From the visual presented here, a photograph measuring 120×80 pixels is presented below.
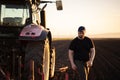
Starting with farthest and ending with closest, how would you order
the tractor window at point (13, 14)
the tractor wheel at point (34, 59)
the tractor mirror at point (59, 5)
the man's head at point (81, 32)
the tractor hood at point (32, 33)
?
the tractor mirror at point (59, 5) → the tractor window at point (13, 14) → the man's head at point (81, 32) → the tractor hood at point (32, 33) → the tractor wheel at point (34, 59)

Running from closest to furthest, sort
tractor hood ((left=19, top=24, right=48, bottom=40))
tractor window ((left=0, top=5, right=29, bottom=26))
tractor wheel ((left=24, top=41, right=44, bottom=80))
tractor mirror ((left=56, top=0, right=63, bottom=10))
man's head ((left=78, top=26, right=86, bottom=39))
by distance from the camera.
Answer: tractor wheel ((left=24, top=41, right=44, bottom=80)) → tractor hood ((left=19, top=24, right=48, bottom=40)) → man's head ((left=78, top=26, right=86, bottom=39)) → tractor window ((left=0, top=5, right=29, bottom=26)) → tractor mirror ((left=56, top=0, right=63, bottom=10))

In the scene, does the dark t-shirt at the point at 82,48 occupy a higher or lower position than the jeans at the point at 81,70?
higher

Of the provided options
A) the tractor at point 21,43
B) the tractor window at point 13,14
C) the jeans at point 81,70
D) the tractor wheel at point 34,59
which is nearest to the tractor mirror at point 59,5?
the tractor at point 21,43

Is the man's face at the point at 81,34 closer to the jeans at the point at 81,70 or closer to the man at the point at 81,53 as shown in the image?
the man at the point at 81,53

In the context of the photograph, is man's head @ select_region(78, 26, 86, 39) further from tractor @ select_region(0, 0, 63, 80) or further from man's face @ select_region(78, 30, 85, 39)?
tractor @ select_region(0, 0, 63, 80)

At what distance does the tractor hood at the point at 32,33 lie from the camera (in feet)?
31.9

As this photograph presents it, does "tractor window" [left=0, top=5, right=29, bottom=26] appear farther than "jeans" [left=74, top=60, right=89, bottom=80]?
Yes

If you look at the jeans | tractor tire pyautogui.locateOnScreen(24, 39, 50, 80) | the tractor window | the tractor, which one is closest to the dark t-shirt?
the jeans

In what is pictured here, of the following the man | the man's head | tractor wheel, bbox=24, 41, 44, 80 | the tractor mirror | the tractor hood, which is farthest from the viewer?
the tractor mirror

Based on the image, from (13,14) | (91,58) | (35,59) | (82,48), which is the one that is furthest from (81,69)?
(13,14)

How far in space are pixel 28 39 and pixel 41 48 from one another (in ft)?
1.17

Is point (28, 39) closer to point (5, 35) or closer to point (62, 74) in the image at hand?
point (5, 35)

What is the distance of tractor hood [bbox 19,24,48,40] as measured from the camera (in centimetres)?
973

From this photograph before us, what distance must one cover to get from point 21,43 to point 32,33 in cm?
37
